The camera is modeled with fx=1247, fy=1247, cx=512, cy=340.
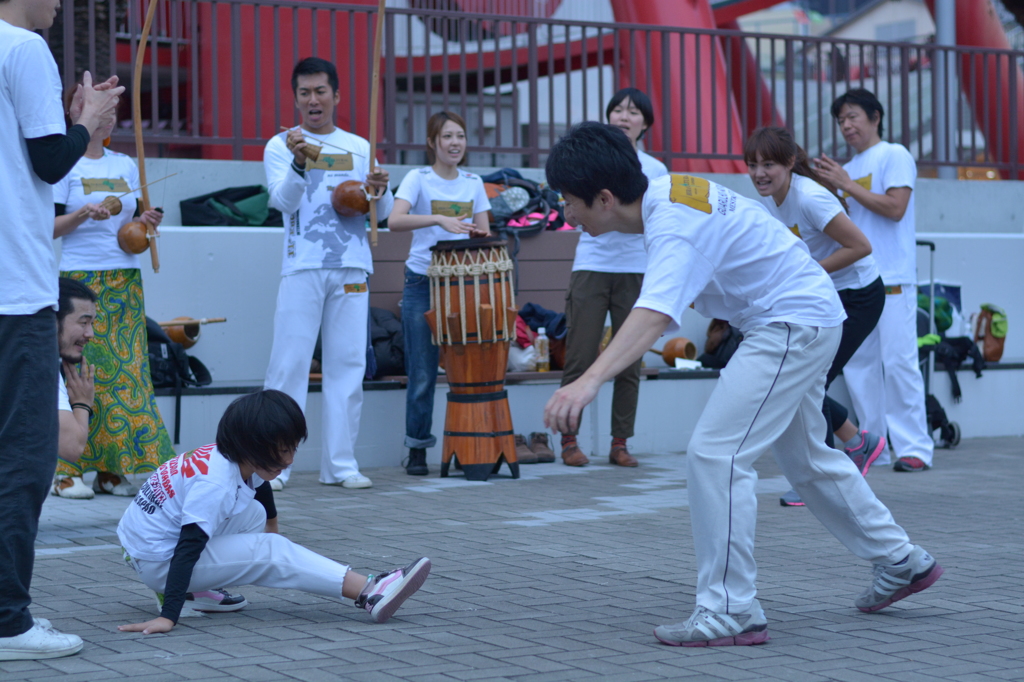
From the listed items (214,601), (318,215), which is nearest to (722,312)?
(214,601)

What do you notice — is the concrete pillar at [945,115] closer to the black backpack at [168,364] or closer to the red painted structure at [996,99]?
the red painted structure at [996,99]

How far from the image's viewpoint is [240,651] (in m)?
3.50

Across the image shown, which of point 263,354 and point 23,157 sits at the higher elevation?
point 23,157

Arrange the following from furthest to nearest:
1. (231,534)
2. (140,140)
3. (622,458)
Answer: (622,458) < (140,140) < (231,534)

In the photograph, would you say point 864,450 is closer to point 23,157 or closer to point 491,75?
point 23,157

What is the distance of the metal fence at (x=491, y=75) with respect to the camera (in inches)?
360

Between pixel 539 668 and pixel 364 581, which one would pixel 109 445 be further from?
pixel 539 668

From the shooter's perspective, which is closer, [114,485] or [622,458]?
[114,485]

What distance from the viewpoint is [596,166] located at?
3488 millimetres

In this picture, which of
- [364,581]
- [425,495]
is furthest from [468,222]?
→ [364,581]

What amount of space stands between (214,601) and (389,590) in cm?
61

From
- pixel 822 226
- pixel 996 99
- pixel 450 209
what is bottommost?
pixel 822 226

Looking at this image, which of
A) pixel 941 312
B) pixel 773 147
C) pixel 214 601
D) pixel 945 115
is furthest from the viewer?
pixel 945 115

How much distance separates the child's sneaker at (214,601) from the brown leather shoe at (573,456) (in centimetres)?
391
